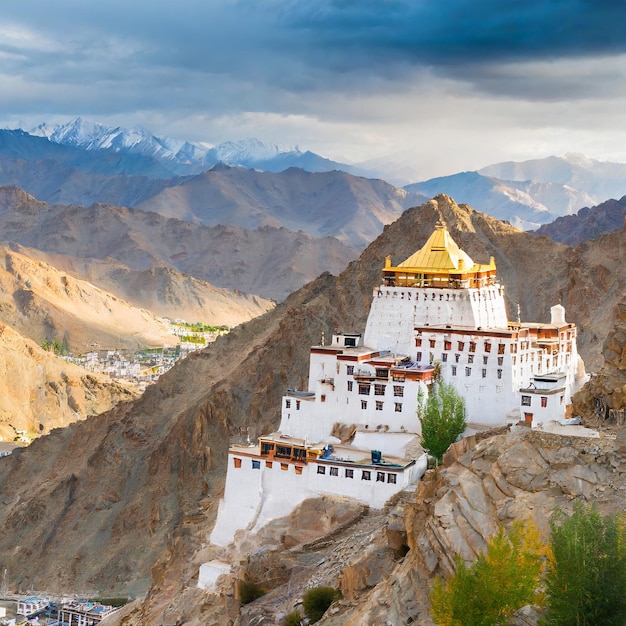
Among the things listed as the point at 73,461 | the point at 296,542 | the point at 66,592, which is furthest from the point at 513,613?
the point at 73,461

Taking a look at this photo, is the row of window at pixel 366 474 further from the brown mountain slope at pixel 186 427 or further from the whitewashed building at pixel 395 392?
the brown mountain slope at pixel 186 427

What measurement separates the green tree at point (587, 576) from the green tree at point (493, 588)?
0.71 meters

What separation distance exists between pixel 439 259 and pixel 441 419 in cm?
1037

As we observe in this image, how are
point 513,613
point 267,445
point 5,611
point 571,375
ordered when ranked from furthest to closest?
point 5,611
point 571,375
point 267,445
point 513,613

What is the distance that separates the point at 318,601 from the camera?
126 ft

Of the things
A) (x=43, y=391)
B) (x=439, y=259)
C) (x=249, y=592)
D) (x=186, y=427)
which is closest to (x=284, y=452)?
(x=249, y=592)

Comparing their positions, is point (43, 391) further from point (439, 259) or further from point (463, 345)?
point (463, 345)

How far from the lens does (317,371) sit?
54406mm

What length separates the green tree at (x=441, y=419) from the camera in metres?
47.8

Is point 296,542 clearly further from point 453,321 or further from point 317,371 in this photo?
point 453,321

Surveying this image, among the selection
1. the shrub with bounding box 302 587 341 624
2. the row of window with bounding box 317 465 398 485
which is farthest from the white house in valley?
the shrub with bounding box 302 587 341 624

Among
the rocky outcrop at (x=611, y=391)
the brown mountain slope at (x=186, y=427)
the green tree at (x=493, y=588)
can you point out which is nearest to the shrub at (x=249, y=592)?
the rocky outcrop at (x=611, y=391)

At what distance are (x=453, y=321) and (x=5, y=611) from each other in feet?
108

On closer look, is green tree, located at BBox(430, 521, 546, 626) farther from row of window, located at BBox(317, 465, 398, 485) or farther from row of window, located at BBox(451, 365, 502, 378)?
row of window, located at BBox(451, 365, 502, 378)
